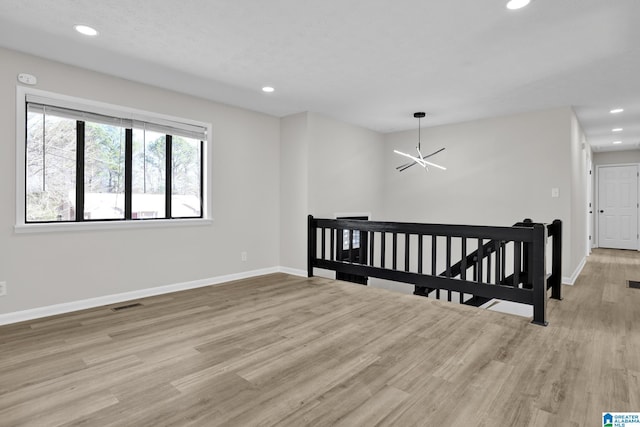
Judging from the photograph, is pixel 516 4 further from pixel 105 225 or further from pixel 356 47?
pixel 105 225

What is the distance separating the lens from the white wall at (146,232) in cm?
300

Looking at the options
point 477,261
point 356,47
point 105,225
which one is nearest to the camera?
point 356,47

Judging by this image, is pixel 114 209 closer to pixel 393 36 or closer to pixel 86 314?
pixel 86 314

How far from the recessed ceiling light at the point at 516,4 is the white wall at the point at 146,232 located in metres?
3.41

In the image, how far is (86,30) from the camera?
2.66 metres

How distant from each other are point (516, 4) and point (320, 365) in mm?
2676

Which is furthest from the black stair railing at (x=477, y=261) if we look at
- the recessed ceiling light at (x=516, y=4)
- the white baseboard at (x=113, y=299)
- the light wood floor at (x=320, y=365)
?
the recessed ceiling light at (x=516, y=4)

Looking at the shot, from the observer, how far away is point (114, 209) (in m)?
3.71

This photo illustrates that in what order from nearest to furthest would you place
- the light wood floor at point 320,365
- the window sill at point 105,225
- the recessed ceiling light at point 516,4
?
the light wood floor at point 320,365, the recessed ceiling light at point 516,4, the window sill at point 105,225

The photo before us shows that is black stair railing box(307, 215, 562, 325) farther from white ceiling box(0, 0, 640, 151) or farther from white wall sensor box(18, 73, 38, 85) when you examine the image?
white wall sensor box(18, 73, 38, 85)

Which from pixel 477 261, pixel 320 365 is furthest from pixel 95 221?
pixel 477 261

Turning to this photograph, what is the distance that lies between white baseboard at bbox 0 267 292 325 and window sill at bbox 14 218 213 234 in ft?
2.29

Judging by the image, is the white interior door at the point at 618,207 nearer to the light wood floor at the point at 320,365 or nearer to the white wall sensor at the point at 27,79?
the light wood floor at the point at 320,365

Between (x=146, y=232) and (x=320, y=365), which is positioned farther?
(x=146, y=232)
